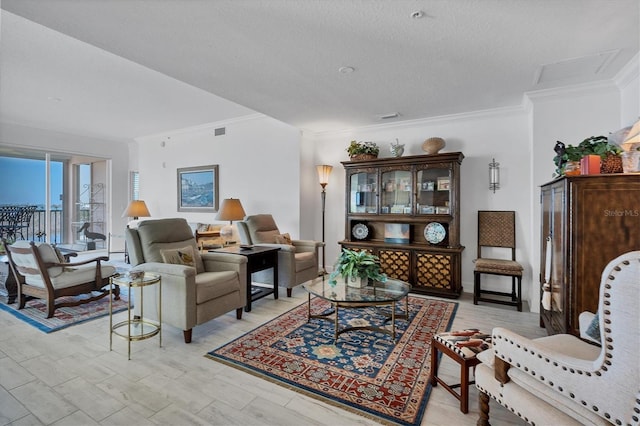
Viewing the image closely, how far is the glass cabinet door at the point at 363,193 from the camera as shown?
4.90 m

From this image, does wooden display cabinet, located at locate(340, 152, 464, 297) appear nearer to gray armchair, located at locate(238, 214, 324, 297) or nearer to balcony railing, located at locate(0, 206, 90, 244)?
gray armchair, located at locate(238, 214, 324, 297)

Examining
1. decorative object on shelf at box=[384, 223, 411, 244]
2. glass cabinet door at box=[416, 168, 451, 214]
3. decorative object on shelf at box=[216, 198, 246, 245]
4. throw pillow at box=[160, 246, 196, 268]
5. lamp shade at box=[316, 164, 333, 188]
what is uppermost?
lamp shade at box=[316, 164, 333, 188]

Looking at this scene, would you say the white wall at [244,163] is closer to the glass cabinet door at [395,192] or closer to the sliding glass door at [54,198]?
the glass cabinet door at [395,192]

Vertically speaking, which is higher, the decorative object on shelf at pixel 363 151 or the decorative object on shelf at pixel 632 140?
the decorative object on shelf at pixel 363 151

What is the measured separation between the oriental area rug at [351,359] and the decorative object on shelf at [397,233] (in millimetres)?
1390

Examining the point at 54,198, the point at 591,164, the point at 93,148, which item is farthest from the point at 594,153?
the point at 54,198

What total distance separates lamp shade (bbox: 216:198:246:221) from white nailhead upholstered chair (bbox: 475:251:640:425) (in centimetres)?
425

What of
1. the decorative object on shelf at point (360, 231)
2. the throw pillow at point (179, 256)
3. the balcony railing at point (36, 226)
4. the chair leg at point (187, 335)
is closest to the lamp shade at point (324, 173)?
the decorative object on shelf at point (360, 231)

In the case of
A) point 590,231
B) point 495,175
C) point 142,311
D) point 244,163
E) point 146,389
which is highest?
point 244,163

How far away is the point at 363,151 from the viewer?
492 centimetres

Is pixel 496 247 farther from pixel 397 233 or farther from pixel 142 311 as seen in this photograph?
pixel 142 311

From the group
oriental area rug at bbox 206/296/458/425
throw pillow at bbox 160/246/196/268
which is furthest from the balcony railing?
oriental area rug at bbox 206/296/458/425

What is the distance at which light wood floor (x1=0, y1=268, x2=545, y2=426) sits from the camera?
5.94 ft

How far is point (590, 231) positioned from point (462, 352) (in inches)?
54.6
